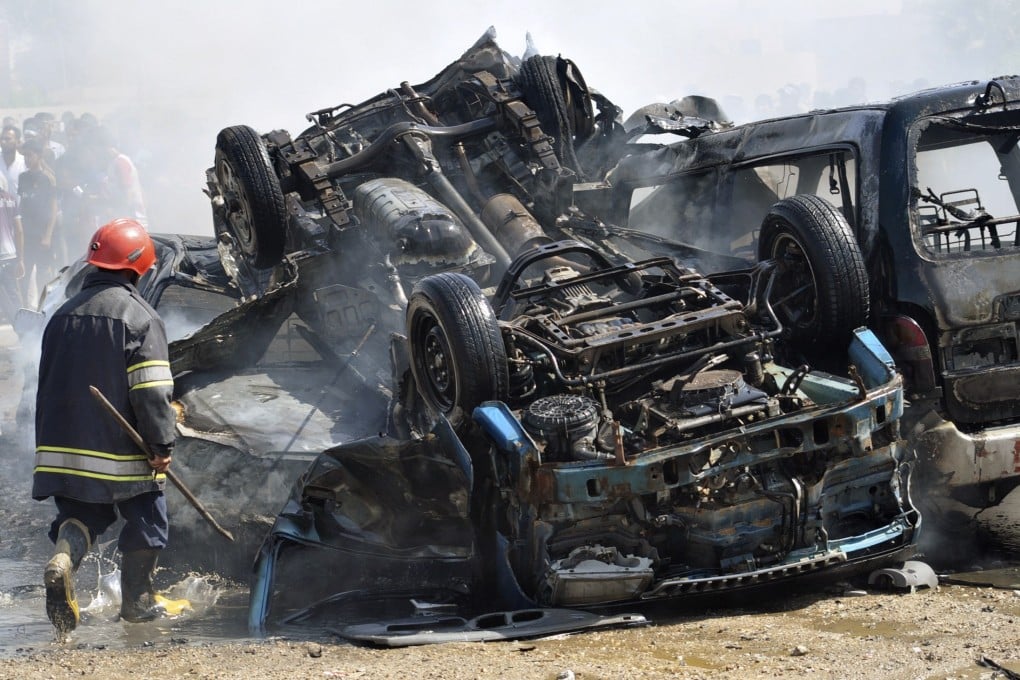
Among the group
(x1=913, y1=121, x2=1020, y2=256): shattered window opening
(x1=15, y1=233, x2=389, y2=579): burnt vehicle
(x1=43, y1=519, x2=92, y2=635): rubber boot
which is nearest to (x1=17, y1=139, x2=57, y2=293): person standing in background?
(x1=15, y1=233, x2=389, y2=579): burnt vehicle

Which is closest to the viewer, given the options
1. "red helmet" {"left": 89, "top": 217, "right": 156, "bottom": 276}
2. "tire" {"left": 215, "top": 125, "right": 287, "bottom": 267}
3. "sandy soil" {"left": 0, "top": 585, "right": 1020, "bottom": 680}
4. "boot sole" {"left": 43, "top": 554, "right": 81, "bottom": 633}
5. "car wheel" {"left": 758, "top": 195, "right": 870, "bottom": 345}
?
"sandy soil" {"left": 0, "top": 585, "right": 1020, "bottom": 680}

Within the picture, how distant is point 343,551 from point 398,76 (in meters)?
18.1

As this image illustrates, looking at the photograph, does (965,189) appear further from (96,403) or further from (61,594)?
(61,594)

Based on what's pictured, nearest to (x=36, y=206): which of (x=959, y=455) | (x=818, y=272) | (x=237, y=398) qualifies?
(x=237, y=398)

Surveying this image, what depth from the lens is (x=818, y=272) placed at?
18.4 feet

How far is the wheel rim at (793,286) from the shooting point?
229 inches

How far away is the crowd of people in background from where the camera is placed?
14.4 m

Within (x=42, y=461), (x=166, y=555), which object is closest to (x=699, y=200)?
(x=166, y=555)

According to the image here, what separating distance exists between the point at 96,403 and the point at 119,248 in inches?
25.3

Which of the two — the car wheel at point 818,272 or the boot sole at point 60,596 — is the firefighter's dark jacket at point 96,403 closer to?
the boot sole at point 60,596

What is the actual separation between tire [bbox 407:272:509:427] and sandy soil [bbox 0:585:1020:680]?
109 centimetres

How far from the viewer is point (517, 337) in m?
5.45

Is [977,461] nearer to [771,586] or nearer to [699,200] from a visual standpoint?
[771,586]

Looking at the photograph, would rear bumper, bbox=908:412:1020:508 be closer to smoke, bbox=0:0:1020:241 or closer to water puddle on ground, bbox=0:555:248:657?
water puddle on ground, bbox=0:555:248:657
